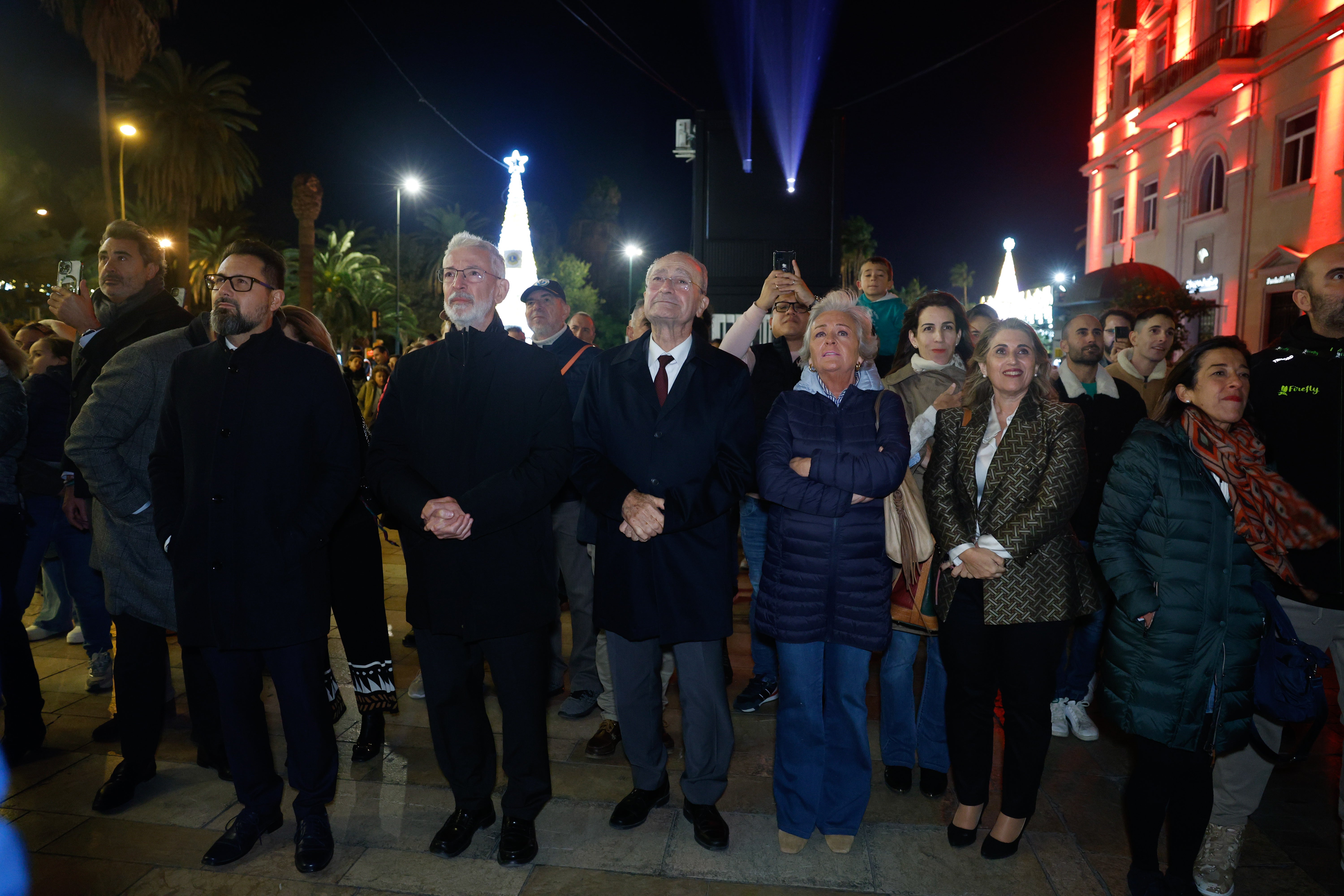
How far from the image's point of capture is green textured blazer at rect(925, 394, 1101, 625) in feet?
10.3

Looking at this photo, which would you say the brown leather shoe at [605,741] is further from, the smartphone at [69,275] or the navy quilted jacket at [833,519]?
the smartphone at [69,275]

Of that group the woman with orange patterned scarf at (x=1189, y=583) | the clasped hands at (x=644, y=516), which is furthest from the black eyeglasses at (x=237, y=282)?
the woman with orange patterned scarf at (x=1189, y=583)

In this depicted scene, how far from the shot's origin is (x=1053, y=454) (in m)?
3.16

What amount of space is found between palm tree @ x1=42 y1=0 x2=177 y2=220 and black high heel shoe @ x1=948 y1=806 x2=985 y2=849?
24.2 m

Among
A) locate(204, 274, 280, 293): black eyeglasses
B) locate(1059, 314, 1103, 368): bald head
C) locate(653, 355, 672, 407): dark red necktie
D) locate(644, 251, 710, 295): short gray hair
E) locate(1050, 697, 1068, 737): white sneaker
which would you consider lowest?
locate(1050, 697, 1068, 737): white sneaker

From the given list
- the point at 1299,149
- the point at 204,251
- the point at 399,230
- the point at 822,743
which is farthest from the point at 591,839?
the point at 204,251

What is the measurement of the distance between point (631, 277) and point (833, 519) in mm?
54836

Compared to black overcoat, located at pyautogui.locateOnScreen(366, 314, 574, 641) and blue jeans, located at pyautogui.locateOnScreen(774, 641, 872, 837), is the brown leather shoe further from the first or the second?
black overcoat, located at pyautogui.locateOnScreen(366, 314, 574, 641)

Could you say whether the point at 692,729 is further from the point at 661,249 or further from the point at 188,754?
the point at 661,249

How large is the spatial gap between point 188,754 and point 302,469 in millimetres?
1981

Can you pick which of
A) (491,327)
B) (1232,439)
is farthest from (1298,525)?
(491,327)

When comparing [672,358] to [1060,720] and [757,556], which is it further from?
[1060,720]

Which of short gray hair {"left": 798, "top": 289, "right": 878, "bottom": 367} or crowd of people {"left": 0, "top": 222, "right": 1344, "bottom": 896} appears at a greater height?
short gray hair {"left": 798, "top": 289, "right": 878, "bottom": 367}

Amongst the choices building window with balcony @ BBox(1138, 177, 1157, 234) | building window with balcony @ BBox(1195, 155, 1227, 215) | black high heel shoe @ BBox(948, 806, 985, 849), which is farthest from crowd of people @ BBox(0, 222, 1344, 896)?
building window with balcony @ BBox(1138, 177, 1157, 234)
